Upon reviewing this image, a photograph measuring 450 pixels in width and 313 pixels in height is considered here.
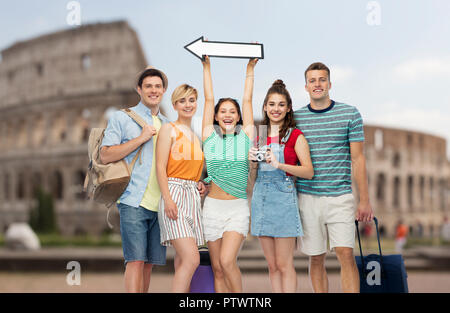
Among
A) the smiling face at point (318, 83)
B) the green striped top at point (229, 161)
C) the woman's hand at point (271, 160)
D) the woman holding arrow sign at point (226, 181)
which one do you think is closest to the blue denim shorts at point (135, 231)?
the woman holding arrow sign at point (226, 181)

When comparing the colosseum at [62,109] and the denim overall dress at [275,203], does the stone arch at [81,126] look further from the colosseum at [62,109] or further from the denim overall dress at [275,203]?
the denim overall dress at [275,203]

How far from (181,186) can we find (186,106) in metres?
0.63

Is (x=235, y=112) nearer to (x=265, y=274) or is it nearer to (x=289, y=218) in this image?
(x=289, y=218)

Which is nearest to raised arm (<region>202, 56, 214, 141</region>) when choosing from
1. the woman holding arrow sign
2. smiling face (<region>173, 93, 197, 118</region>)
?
the woman holding arrow sign

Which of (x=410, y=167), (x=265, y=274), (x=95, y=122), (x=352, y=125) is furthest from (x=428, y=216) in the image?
(x=352, y=125)

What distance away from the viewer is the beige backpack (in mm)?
3342

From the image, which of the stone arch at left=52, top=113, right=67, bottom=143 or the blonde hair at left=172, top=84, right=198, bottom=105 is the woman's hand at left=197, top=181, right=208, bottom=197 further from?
the stone arch at left=52, top=113, right=67, bottom=143

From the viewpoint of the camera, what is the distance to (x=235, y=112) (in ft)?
11.2

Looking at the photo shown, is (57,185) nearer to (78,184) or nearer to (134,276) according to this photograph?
(78,184)

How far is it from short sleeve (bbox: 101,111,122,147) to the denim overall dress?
3.78 feet

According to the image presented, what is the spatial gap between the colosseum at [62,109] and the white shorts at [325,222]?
19265 mm

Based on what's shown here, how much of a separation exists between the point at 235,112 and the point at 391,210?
30503 millimetres
